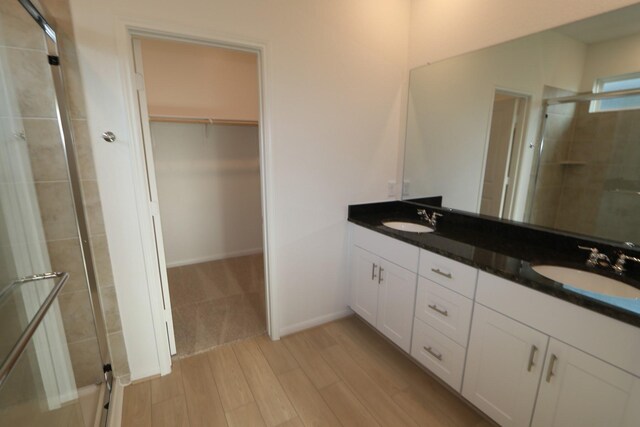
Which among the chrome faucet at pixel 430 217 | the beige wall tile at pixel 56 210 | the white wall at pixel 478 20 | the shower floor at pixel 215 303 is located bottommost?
the shower floor at pixel 215 303

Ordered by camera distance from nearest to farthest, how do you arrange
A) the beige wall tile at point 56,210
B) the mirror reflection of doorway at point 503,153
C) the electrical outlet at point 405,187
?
the beige wall tile at point 56,210
the mirror reflection of doorway at point 503,153
the electrical outlet at point 405,187

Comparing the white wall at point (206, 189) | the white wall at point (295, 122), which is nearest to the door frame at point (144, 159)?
the white wall at point (295, 122)

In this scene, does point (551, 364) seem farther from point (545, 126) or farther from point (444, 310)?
point (545, 126)

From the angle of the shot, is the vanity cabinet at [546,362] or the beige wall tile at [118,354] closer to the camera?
the vanity cabinet at [546,362]

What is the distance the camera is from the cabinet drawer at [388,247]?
1805 mm

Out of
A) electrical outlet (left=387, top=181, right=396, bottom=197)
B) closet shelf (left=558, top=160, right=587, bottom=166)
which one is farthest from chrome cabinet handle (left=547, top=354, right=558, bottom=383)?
electrical outlet (left=387, top=181, right=396, bottom=197)

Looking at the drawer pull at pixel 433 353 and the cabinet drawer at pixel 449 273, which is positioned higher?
the cabinet drawer at pixel 449 273

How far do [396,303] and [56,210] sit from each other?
2.00m

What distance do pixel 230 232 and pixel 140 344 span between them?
2095mm

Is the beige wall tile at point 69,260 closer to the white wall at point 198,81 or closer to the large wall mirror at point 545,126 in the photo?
the white wall at point 198,81

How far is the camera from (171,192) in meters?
3.40

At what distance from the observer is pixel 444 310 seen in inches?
64.1

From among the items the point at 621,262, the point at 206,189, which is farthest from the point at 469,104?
the point at 206,189

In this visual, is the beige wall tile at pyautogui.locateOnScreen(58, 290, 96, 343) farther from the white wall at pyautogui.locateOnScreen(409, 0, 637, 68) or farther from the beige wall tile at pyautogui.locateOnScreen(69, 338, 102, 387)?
the white wall at pyautogui.locateOnScreen(409, 0, 637, 68)
